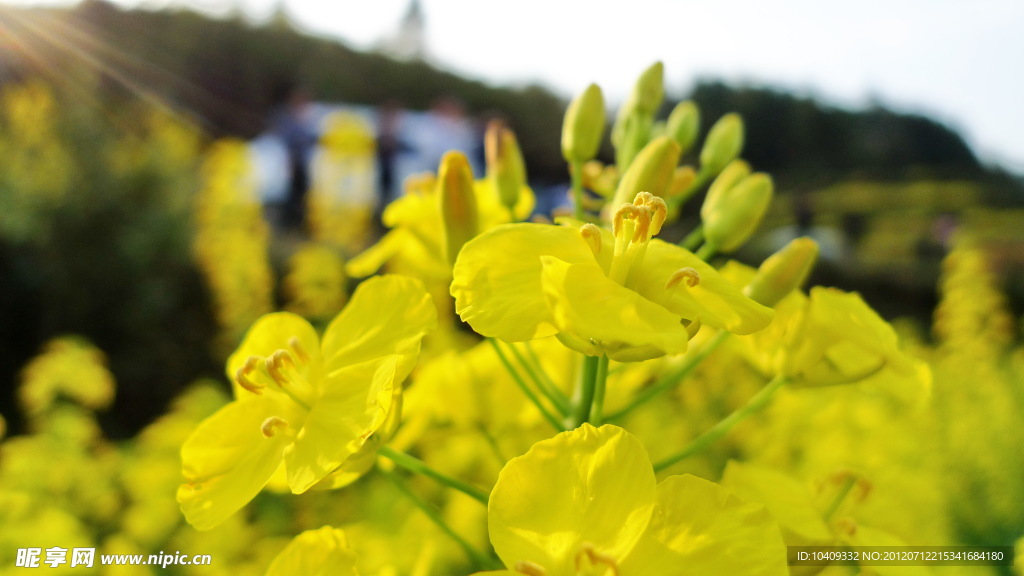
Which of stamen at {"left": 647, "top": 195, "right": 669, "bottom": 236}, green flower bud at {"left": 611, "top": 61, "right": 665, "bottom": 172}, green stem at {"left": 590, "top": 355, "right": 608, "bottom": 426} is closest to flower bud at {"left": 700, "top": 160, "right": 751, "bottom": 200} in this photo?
green flower bud at {"left": 611, "top": 61, "right": 665, "bottom": 172}

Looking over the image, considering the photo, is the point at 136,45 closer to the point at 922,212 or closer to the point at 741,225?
the point at 741,225

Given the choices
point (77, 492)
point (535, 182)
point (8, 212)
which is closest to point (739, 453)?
point (77, 492)

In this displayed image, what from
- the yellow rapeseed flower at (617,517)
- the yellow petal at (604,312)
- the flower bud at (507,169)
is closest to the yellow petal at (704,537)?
the yellow rapeseed flower at (617,517)

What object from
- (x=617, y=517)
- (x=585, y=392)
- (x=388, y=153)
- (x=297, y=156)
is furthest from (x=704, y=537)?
(x=297, y=156)

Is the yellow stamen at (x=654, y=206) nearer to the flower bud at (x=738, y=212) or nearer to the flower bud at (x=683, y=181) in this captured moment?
the flower bud at (x=738, y=212)

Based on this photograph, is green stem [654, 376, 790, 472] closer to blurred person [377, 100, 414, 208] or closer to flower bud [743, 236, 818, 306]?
flower bud [743, 236, 818, 306]

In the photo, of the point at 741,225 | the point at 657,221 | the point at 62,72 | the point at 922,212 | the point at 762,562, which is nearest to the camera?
the point at 762,562
